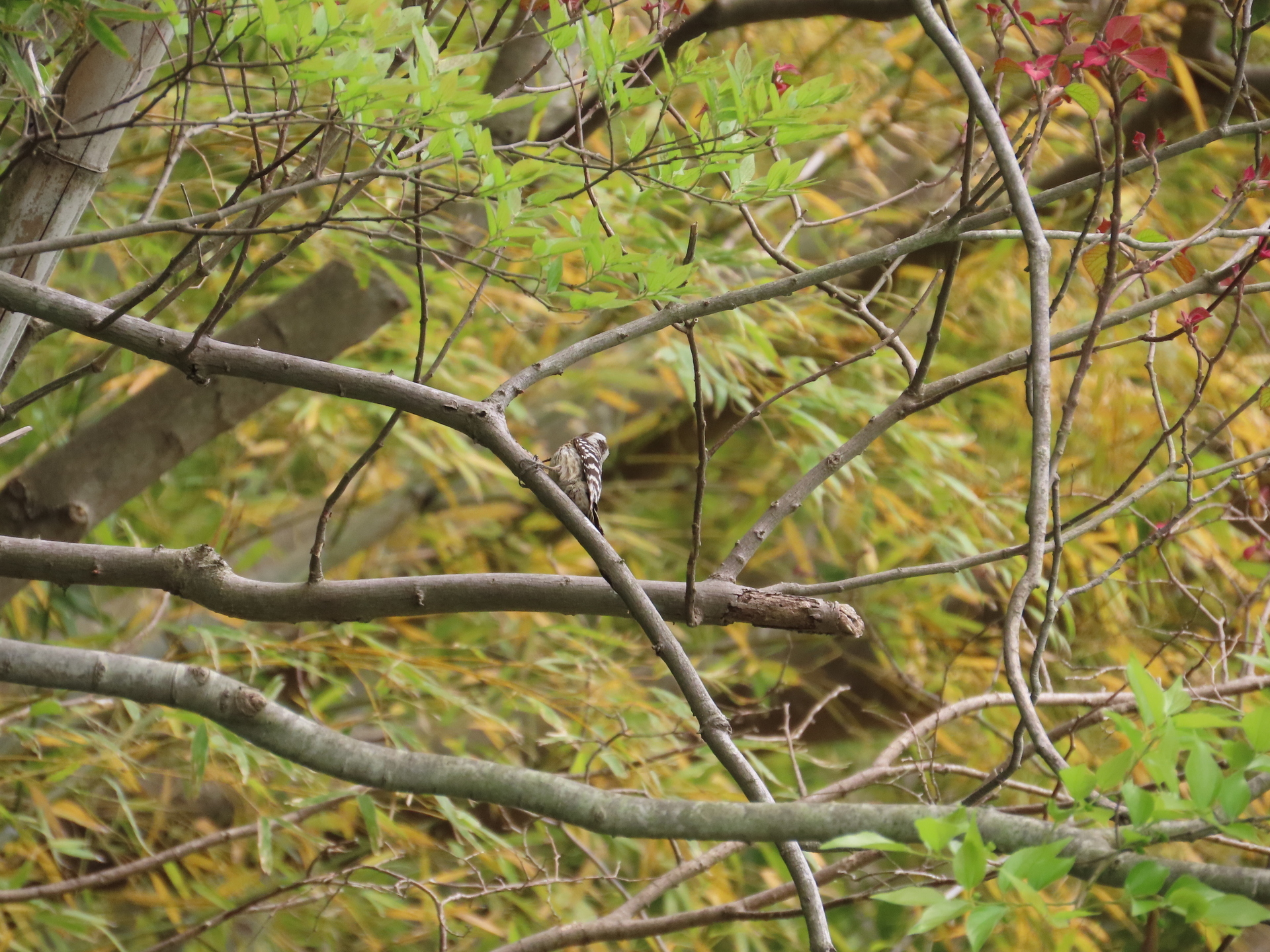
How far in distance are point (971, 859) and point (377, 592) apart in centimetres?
51

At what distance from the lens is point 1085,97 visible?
0.72 m

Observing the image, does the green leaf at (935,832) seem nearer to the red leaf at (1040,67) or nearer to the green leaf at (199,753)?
the red leaf at (1040,67)

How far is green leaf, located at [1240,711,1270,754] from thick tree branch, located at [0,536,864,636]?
1.12 ft

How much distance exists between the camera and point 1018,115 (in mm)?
2531

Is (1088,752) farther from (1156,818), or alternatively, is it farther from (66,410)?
(66,410)

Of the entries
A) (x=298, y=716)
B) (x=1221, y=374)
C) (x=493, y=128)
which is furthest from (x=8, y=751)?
(x=1221, y=374)

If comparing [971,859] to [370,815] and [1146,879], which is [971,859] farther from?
[370,815]

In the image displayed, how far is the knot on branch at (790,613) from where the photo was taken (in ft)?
2.52

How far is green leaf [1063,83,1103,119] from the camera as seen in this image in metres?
0.72

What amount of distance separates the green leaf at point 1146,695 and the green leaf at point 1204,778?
0.8 inches

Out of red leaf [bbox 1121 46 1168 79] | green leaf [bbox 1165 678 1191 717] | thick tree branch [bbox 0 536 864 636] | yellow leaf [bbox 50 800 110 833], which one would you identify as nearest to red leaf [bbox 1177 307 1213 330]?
red leaf [bbox 1121 46 1168 79]

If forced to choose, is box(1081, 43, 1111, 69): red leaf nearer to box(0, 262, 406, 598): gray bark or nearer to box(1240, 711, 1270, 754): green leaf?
box(1240, 711, 1270, 754): green leaf

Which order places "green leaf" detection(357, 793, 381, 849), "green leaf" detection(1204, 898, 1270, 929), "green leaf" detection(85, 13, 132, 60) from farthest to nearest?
1. "green leaf" detection(357, 793, 381, 849)
2. "green leaf" detection(85, 13, 132, 60)
3. "green leaf" detection(1204, 898, 1270, 929)

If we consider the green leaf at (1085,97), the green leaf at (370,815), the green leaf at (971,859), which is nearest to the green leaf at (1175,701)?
the green leaf at (971,859)
